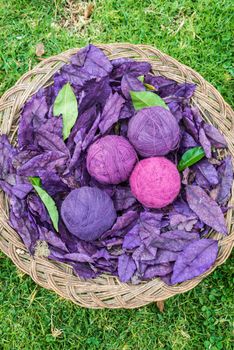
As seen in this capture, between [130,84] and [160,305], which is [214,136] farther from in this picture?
[160,305]

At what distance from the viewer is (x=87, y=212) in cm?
126

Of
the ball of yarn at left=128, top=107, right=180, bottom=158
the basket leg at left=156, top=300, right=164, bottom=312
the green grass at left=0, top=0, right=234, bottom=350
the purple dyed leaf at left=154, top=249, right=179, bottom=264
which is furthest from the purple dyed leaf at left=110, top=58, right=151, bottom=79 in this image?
the basket leg at left=156, top=300, right=164, bottom=312

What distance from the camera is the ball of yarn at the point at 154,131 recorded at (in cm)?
127

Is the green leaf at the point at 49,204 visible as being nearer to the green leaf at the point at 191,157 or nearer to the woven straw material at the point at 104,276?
the woven straw material at the point at 104,276

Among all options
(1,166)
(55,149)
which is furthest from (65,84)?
(1,166)

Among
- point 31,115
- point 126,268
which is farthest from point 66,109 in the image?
point 126,268

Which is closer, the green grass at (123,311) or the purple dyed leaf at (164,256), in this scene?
the purple dyed leaf at (164,256)

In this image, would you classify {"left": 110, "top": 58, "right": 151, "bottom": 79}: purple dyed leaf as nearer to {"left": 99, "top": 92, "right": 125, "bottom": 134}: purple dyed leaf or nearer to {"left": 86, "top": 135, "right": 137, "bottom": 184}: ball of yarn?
{"left": 99, "top": 92, "right": 125, "bottom": 134}: purple dyed leaf

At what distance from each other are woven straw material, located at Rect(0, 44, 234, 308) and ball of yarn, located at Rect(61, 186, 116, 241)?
4.7 inches

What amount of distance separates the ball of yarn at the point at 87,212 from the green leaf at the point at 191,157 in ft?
0.75

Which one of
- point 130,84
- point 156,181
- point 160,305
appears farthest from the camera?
point 160,305

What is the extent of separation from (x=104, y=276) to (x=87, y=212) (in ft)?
0.64

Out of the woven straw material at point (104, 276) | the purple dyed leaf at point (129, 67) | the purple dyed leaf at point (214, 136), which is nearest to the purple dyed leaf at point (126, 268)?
the woven straw material at point (104, 276)

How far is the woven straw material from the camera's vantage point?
1271 mm
